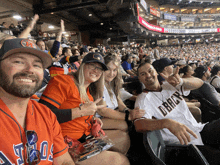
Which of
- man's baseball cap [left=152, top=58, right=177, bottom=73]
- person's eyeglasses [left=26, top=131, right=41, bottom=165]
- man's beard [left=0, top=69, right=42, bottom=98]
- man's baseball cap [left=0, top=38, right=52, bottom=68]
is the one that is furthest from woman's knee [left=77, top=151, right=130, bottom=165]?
man's baseball cap [left=152, top=58, right=177, bottom=73]

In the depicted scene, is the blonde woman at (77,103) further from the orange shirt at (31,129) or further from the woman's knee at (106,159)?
the orange shirt at (31,129)

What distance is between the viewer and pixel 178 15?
36812 millimetres

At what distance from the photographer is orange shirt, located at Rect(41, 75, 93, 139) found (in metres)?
1.27

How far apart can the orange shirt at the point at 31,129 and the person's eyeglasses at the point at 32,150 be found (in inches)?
0.8

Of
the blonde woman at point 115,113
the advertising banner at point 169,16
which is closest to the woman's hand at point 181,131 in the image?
the blonde woman at point 115,113

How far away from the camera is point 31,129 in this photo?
906mm

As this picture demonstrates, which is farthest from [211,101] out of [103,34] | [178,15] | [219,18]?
[219,18]

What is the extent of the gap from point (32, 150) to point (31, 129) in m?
0.13

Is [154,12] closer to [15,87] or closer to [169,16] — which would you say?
[169,16]

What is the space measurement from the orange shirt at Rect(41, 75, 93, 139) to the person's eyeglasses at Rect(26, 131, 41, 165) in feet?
1.30

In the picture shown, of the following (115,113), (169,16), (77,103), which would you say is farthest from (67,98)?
(169,16)

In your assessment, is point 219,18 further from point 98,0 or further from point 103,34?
point 98,0

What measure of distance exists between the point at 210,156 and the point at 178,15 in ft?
145

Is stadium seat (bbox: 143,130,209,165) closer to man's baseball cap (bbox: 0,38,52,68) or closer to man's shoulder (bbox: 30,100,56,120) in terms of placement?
man's shoulder (bbox: 30,100,56,120)
